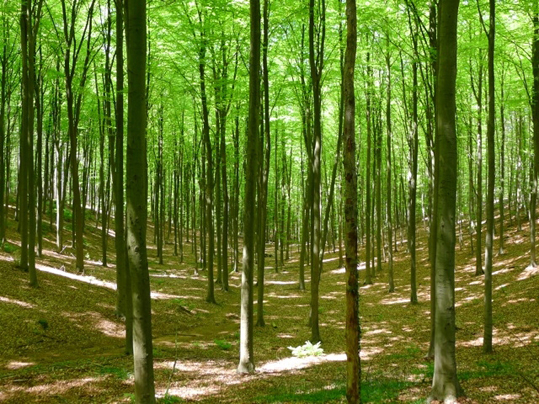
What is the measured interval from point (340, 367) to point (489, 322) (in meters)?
3.75

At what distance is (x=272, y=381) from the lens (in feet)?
28.6

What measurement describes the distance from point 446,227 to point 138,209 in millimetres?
4764

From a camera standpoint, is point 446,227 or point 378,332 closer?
point 446,227

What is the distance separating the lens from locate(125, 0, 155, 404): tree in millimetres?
5258

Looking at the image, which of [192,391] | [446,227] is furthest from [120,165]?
[446,227]

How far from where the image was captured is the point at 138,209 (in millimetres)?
5320

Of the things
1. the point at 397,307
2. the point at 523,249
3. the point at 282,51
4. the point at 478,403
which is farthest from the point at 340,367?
the point at 523,249

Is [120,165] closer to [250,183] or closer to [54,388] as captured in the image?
[250,183]

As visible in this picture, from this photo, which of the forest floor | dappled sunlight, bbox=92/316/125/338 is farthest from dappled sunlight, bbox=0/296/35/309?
dappled sunlight, bbox=92/316/125/338

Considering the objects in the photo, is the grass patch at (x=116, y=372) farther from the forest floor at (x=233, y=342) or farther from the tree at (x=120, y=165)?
the tree at (x=120, y=165)

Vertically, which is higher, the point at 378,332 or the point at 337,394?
the point at 337,394

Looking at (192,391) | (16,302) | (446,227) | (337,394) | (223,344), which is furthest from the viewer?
(223,344)

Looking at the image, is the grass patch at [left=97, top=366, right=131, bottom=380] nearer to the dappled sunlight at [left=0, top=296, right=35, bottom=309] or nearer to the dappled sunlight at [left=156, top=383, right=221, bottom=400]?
the dappled sunlight at [left=156, top=383, right=221, bottom=400]

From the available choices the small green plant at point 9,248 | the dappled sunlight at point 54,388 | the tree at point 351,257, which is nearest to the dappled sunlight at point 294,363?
the dappled sunlight at point 54,388
